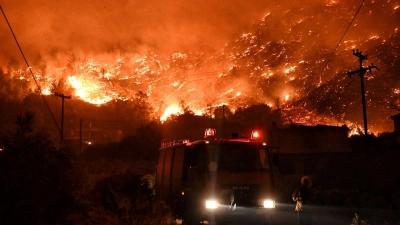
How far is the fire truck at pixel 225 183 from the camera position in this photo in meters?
11.0

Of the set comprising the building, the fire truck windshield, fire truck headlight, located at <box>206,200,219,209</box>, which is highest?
the building

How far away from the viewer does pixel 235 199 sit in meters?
Answer: 11.1

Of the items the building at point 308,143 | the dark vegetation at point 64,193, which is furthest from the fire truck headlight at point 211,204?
the building at point 308,143

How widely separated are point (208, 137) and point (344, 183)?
1490cm

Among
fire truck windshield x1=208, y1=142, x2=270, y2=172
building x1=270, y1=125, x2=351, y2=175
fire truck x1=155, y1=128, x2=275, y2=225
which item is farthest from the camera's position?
building x1=270, y1=125, x2=351, y2=175

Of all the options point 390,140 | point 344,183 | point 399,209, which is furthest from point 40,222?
point 390,140

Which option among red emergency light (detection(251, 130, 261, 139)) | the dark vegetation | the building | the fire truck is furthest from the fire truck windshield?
the building

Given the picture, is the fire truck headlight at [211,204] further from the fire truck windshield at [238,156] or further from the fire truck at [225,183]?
the fire truck windshield at [238,156]

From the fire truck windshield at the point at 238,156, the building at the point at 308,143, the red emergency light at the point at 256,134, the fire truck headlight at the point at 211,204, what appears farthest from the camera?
the building at the point at 308,143

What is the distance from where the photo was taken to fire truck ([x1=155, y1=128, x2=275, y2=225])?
11000 millimetres

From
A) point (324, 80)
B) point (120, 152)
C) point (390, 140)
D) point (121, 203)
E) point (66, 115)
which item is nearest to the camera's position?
point (121, 203)

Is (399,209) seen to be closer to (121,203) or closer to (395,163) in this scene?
(121,203)

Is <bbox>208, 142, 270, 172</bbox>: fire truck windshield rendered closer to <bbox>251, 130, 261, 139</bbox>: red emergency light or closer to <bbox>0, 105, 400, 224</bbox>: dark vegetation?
<bbox>251, 130, 261, 139</bbox>: red emergency light

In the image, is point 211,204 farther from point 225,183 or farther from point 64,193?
point 64,193
